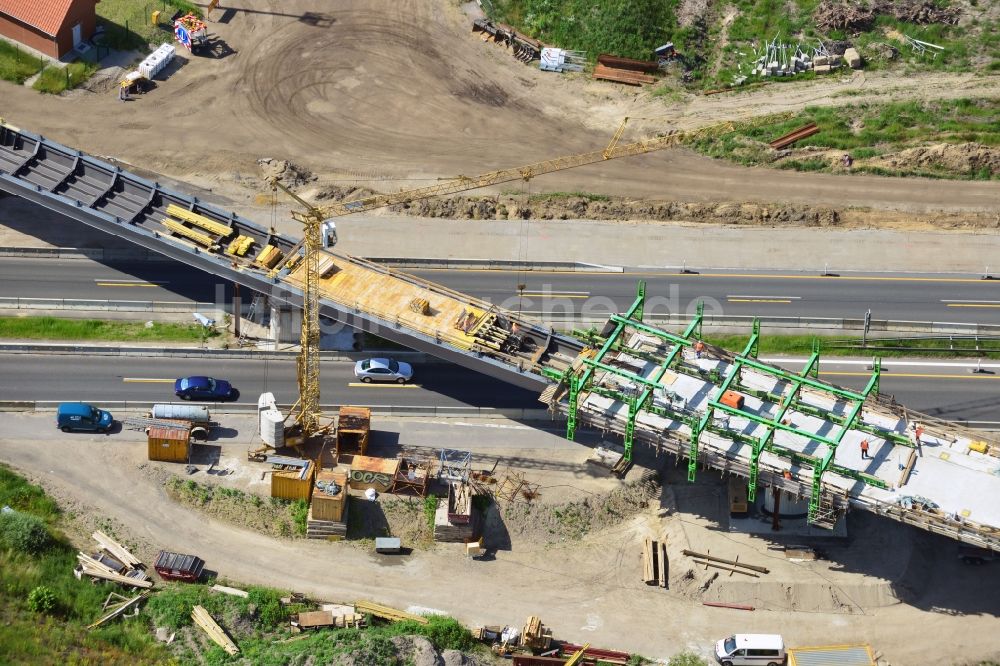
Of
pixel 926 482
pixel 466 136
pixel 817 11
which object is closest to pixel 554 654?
pixel 926 482

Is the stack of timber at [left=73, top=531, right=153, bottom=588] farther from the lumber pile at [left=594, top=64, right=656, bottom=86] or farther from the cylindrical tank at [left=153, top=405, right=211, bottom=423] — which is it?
the lumber pile at [left=594, top=64, right=656, bottom=86]

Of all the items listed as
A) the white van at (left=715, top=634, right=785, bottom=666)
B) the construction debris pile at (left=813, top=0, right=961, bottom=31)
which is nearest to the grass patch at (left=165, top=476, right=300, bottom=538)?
the white van at (left=715, top=634, right=785, bottom=666)

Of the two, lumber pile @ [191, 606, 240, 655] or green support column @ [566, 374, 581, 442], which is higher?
green support column @ [566, 374, 581, 442]

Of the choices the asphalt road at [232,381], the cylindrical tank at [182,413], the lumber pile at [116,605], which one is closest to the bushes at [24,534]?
the lumber pile at [116,605]

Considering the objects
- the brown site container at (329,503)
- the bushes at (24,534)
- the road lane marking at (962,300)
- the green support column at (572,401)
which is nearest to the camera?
the bushes at (24,534)

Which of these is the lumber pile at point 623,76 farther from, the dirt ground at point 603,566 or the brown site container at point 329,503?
the brown site container at point 329,503

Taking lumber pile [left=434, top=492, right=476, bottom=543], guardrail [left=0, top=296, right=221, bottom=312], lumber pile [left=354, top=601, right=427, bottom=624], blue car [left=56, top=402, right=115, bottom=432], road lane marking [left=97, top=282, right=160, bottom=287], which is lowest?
lumber pile [left=354, top=601, right=427, bottom=624]
